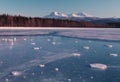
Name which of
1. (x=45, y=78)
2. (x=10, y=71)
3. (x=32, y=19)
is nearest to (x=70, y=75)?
(x=45, y=78)

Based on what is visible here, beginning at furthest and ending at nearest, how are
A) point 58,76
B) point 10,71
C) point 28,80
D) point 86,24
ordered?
point 86,24
point 10,71
point 58,76
point 28,80

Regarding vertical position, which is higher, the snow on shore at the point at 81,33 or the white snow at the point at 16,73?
the white snow at the point at 16,73

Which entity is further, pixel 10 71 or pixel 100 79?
pixel 10 71

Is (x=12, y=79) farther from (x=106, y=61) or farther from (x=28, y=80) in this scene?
(x=106, y=61)

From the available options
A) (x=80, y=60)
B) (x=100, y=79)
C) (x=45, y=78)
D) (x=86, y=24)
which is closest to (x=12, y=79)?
(x=45, y=78)

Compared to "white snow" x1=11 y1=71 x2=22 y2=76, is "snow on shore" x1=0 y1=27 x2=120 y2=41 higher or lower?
lower

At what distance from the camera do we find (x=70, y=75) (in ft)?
19.3

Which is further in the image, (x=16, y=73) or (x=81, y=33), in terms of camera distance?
(x=81, y=33)

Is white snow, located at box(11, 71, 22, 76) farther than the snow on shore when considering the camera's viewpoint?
No

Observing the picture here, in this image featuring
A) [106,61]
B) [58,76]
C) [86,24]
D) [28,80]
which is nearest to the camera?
[28,80]

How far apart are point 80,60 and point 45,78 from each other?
2.64 metres

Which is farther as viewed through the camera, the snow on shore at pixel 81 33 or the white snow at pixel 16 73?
the snow on shore at pixel 81 33

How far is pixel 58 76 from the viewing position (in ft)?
18.8

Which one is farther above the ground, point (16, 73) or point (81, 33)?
point (16, 73)
